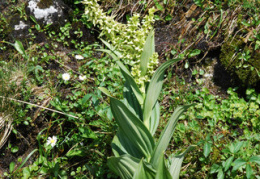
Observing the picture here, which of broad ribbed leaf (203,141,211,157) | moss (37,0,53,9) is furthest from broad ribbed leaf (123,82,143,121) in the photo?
moss (37,0,53,9)

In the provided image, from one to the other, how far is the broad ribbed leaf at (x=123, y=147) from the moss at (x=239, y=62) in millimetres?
1544

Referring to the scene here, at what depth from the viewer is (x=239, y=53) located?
3248mm

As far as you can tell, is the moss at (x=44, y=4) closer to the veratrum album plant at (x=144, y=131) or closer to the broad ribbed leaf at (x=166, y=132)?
the veratrum album plant at (x=144, y=131)

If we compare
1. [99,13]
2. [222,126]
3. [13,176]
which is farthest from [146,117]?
[13,176]

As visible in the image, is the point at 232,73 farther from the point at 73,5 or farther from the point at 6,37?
the point at 6,37

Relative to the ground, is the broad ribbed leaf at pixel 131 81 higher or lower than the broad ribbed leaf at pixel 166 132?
higher

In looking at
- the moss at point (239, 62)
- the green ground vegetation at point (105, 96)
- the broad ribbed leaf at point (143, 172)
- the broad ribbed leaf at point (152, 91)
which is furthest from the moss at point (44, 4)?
the broad ribbed leaf at point (143, 172)

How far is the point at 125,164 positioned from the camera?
7.11 feet

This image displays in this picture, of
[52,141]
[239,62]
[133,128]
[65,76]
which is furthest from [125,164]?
[239,62]

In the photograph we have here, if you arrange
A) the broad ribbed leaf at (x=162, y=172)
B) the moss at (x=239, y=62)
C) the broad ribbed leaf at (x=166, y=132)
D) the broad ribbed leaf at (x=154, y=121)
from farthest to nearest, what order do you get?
the moss at (x=239, y=62) → the broad ribbed leaf at (x=154, y=121) → the broad ribbed leaf at (x=166, y=132) → the broad ribbed leaf at (x=162, y=172)

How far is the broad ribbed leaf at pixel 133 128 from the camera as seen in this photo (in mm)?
2029

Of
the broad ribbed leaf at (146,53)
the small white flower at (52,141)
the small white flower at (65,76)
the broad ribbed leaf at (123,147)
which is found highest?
the broad ribbed leaf at (146,53)

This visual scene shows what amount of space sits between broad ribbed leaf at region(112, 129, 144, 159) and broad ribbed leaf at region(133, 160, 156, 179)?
243mm

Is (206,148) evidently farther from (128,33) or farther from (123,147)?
(128,33)
